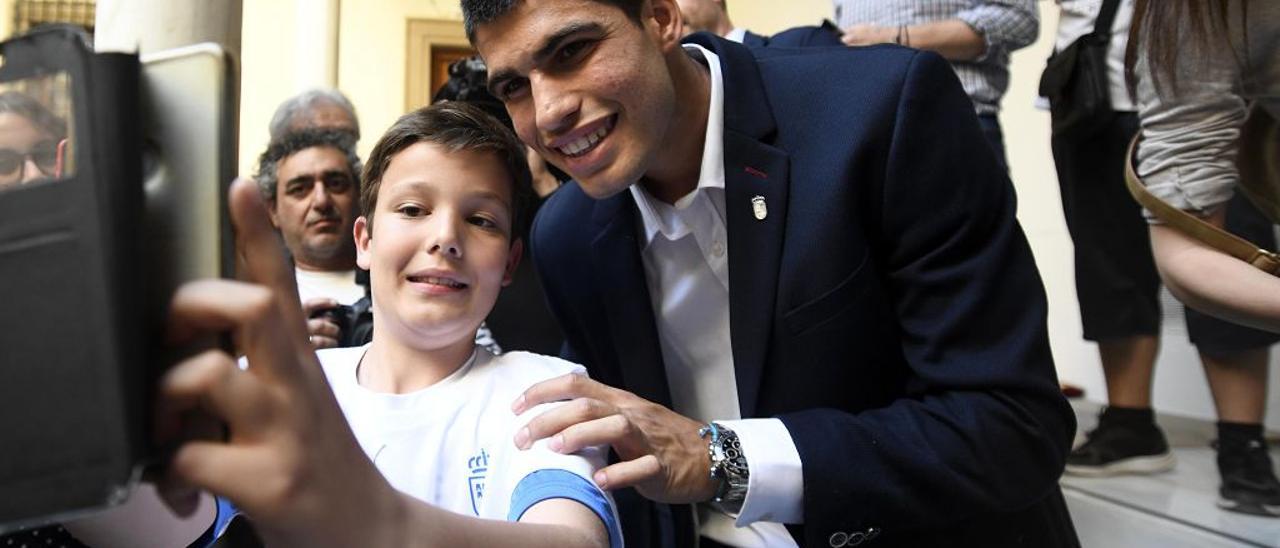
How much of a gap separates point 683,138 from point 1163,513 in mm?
1161

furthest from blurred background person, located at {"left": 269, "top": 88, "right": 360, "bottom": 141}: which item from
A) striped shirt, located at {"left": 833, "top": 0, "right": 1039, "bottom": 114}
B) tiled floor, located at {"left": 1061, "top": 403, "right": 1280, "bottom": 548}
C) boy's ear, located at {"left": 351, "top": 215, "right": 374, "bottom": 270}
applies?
tiled floor, located at {"left": 1061, "top": 403, "right": 1280, "bottom": 548}

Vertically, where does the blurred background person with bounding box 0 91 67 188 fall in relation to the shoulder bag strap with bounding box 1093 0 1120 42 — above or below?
below

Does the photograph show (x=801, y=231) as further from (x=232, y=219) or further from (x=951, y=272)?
(x=232, y=219)

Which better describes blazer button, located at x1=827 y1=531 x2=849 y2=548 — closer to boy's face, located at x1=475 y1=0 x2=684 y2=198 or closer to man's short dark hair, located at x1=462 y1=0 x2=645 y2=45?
boy's face, located at x1=475 y1=0 x2=684 y2=198

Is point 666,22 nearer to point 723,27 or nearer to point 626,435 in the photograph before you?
point 626,435

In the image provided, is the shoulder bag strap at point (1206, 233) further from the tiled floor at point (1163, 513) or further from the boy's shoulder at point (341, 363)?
the boy's shoulder at point (341, 363)

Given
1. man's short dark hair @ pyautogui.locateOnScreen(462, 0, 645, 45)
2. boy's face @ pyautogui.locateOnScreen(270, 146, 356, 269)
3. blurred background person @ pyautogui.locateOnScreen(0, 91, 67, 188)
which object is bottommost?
boy's face @ pyautogui.locateOnScreen(270, 146, 356, 269)

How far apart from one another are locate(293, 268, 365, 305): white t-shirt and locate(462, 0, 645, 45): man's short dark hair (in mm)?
435

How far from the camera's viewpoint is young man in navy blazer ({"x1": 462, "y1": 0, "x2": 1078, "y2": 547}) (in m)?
1.03

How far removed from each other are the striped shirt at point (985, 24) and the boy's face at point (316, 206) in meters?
1.28

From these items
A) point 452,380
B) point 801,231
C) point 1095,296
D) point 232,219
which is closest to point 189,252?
point 232,219

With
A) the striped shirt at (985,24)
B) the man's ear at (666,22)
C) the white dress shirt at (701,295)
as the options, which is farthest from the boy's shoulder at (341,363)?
the striped shirt at (985,24)

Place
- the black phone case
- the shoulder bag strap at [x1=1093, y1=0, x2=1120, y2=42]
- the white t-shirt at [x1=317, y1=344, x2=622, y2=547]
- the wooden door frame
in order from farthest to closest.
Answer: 1. the wooden door frame
2. the shoulder bag strap at [x1=1093, y1=0, x2=1120, y2=42]
3. the white t-shirt at [x1=317, y1=344, x2=622, y2=547]
4. the black phone case

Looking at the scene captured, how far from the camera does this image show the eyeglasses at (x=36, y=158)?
39cm
